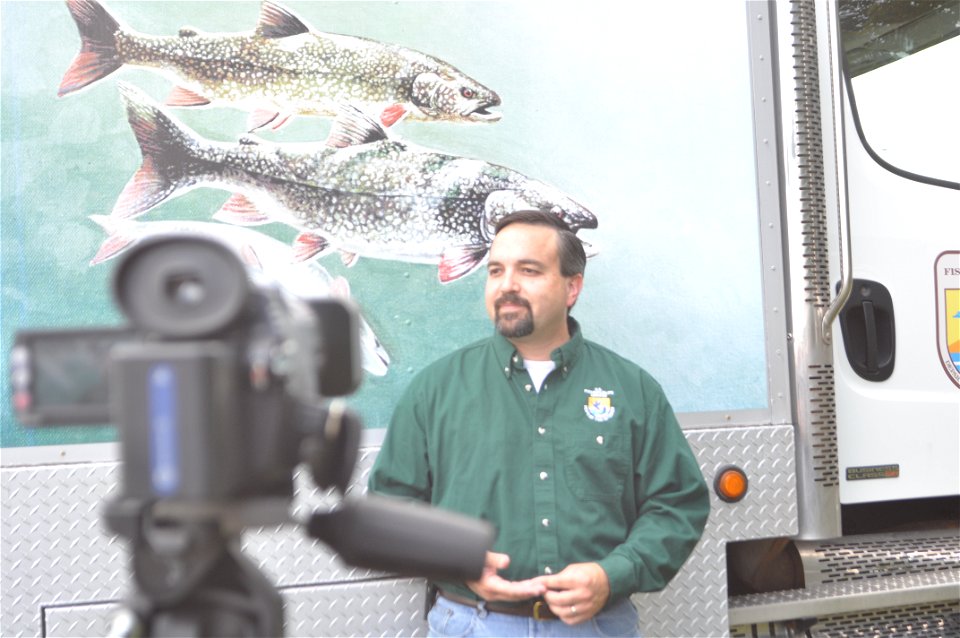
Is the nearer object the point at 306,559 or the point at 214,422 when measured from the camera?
the point at 214,422

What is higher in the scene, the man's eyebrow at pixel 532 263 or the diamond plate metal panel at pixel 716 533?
the man's eyebrow at pixel 532 263

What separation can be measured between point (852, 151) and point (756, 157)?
1.37 ft

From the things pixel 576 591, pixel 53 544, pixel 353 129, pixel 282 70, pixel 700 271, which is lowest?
pixel 576 591

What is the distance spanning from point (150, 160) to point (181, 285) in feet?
5.33

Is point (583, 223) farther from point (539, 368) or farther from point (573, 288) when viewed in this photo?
point (539, 368)

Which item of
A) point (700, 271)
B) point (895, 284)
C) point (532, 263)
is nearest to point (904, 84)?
point (895, 284)

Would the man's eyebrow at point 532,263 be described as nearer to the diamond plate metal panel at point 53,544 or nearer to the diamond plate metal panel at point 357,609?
the diamond plate metal panel at point 357,609

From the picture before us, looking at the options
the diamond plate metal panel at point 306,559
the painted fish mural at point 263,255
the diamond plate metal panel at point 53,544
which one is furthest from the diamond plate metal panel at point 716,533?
the diamond plate metal panel at point 53,544

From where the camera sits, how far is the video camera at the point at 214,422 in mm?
840

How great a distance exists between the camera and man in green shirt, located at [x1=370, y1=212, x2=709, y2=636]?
2.36 meters

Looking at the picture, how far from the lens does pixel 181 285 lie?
89 centimetres

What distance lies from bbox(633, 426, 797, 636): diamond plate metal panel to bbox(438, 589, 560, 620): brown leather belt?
564mm

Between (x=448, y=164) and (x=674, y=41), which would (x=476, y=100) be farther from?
(x=674, y=41)

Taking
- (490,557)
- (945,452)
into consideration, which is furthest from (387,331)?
(945,452)
